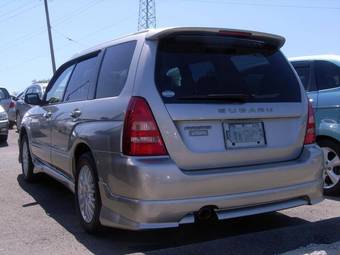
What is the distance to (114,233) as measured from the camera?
16.5ft

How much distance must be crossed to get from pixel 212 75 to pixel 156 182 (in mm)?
1073

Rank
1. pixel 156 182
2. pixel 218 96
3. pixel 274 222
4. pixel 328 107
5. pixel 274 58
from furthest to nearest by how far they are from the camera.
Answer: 1. pixel 328 107
2. pixel 274 222
3. pixel 274 58
4. pixel 218 96
5. pixel 156 182

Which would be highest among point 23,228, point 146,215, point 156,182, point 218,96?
point 218,96

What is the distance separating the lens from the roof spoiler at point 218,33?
171 inches

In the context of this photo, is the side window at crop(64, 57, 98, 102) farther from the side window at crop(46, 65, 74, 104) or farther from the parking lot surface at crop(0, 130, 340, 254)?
the parking lot surface at crop(0, 130, 340, 254)

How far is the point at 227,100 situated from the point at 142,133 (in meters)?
0.79

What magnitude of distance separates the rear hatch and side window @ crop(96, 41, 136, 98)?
0.38 m

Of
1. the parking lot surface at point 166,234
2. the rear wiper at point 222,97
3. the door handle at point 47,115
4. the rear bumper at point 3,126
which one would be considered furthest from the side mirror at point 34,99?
the rear bumper at point 3,126

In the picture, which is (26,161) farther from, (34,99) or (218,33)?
(218,33)

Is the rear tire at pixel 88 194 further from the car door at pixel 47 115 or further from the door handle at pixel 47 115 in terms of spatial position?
the door handle at pixel 47 115

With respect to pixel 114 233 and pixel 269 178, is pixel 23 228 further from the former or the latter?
pixel 269 178

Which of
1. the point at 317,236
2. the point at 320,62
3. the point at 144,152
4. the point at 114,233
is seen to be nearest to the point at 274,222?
the point at 317,236

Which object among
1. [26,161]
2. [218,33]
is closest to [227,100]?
[218,33]

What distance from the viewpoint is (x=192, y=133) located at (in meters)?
4.16
